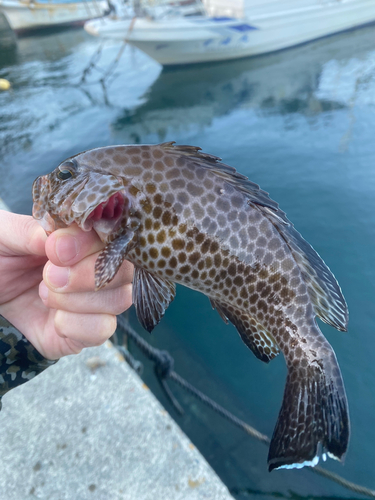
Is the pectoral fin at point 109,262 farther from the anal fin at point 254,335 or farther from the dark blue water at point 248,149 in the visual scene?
the dark blue water at point 248,149

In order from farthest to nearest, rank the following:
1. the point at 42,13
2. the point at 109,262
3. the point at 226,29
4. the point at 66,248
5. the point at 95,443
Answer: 1. the point at 42,13
2. the point at 226,29
3. the point at 95,443
4. the point at 66,248
5. the point at 109,262

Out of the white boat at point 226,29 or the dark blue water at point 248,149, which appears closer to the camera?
the dark blue water at point 248,149

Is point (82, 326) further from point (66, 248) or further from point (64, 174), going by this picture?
point (64, 174)

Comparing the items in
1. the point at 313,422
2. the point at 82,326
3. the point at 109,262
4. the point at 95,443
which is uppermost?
the point at 109,262

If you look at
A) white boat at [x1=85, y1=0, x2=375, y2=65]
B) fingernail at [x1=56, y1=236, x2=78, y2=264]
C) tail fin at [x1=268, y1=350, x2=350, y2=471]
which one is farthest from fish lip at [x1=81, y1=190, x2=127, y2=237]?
white boat at [x1=85, y1=0, x2=375, y2=65]

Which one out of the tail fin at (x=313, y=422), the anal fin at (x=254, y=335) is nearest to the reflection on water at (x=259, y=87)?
the anal fin at (x=254, y=335)

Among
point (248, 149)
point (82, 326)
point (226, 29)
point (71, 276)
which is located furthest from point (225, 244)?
point (226, 29)
